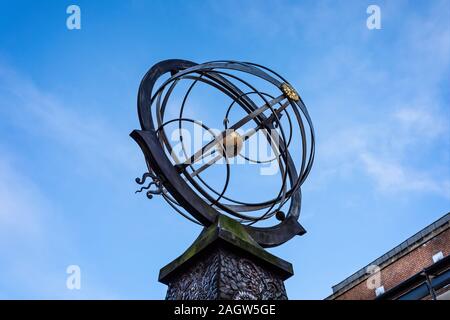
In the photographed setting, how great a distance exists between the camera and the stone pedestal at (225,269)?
3.62 meters

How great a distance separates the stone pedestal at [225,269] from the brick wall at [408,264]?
16.0 meters

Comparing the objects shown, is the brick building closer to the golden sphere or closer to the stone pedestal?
the golden sphere

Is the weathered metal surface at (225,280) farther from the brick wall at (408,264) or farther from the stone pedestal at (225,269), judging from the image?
the brick wall at (408,264)

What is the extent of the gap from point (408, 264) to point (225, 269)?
58.1ft

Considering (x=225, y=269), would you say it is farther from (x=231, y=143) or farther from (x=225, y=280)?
(x=231, y=143)

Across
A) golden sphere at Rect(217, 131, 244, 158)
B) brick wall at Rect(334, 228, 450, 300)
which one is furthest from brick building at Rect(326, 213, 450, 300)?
golden sphere at Rect(217, 131, 244, 158)

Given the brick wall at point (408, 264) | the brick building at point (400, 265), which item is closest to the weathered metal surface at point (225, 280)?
the brick building at point (400, 265)
